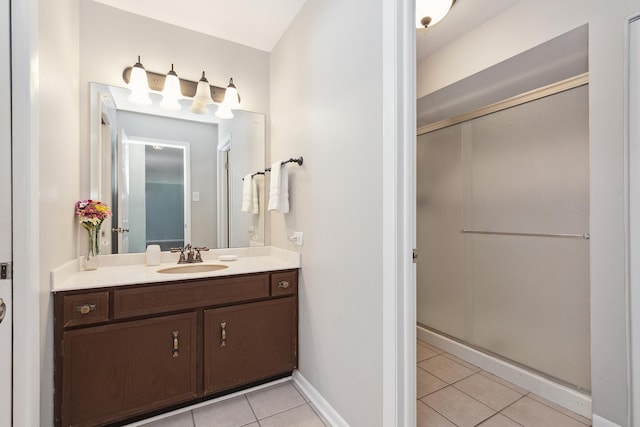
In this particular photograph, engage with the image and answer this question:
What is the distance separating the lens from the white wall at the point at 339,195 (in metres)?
1.34

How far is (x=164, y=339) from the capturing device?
158 centimetres

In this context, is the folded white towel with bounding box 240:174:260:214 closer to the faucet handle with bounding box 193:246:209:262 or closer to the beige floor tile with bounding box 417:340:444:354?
the faucet handle with bounding box 193:246:209:262

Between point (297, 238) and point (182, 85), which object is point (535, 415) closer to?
point (297, 238)

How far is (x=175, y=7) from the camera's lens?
1.94m

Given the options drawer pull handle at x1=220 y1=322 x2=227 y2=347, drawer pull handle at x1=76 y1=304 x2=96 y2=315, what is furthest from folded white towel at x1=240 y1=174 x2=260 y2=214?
drawer pull handle at x1=76 y1=304 x2=96 y2=315

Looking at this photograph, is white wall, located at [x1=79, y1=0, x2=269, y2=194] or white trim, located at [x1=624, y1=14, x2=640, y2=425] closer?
white trim, located at [x1=624, y1=14, x2=640, y2=425]

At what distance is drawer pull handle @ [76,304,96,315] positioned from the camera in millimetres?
1386

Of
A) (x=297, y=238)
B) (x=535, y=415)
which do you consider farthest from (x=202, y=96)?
(x=535, y=415)

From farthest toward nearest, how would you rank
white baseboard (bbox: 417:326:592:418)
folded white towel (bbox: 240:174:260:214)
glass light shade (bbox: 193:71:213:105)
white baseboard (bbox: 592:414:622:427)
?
folded white towel (bbox: 240:174:260:214), glass light shade (bbox: 193:71:213:105), white baseboard (bbox: 417:326:592:418), white baseboard (bbox: 592:414:622:427)

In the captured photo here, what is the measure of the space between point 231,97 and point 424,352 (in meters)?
2.69

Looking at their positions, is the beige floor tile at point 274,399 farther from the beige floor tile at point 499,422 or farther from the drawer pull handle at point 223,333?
the beige floor tile at point 499,422

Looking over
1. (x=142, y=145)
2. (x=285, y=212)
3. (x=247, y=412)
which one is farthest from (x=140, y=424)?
(x=142, y=145)

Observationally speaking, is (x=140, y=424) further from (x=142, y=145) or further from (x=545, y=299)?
(x=545, y=299)

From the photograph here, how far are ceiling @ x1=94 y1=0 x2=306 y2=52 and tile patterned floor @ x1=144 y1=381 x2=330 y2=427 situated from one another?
102 inches
